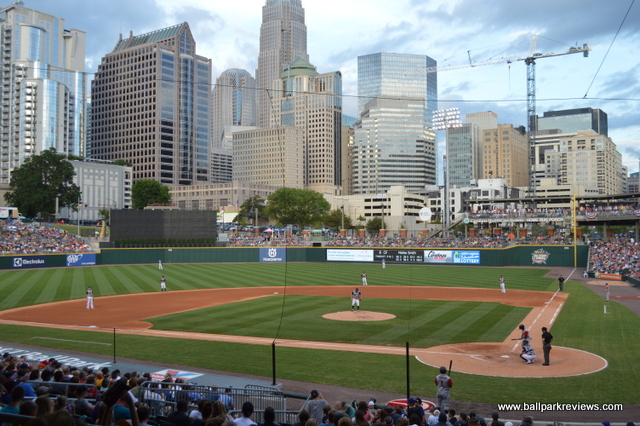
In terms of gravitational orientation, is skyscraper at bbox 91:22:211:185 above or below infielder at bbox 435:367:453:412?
above

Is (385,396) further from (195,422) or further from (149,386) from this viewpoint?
(195,422)

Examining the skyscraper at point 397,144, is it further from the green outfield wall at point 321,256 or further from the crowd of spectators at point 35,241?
the crowd of spectators at point 35,241

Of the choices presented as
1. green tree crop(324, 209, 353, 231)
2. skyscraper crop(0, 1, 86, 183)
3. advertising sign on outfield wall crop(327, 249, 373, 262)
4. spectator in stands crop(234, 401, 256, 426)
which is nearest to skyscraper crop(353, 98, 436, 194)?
green tree crop(324, 209, 353, 231)

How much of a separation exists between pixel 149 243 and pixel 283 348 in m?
42.6

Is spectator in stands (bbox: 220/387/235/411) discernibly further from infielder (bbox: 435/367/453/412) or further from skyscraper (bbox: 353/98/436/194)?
skyscraper (bbox: 353/98/436/194)

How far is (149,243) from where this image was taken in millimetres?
57469

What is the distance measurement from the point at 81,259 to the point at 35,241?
6.61m

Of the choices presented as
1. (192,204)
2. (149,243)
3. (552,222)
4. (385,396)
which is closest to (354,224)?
(192,204)

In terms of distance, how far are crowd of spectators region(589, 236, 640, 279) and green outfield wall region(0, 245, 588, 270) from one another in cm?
197

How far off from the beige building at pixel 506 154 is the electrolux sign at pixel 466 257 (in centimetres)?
10752

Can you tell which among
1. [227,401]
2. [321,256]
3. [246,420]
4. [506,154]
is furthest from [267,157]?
[246,420]

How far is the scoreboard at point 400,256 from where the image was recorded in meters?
55.9

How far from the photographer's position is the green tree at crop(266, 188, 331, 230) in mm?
101250

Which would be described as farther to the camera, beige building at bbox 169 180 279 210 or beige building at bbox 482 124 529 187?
beige building at bbox 482 124 529 187
